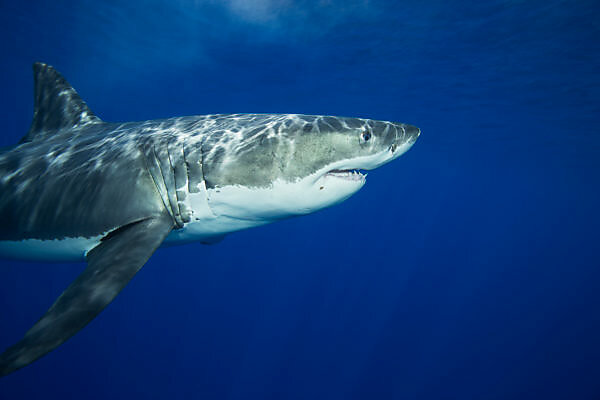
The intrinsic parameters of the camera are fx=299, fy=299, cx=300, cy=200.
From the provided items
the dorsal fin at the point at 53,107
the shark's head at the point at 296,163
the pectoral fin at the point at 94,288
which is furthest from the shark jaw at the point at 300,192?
the dorsal fin at the point at 53,107

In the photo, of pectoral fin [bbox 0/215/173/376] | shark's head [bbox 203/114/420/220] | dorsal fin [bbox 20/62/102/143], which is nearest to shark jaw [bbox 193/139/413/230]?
shark's head [bbox 203/114/420/220]

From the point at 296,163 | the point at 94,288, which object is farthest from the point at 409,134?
the point at 94,288

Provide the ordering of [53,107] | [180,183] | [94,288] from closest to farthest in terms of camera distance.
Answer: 1. [94,288]
2. [180,183]
3. [53,107]

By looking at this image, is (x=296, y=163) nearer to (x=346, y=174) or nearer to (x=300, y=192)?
(x=300, y=192)

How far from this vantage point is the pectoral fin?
5.32 ft

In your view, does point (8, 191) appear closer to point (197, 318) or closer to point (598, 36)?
point (598, 36)

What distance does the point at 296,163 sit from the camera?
8.20ft

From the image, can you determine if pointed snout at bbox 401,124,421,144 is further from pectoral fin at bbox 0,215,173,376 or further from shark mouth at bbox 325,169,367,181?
pectoral fin at bbox 0,215,173,376

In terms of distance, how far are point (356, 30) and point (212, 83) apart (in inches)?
507

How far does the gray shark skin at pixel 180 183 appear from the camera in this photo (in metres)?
2.50

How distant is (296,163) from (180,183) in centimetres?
108

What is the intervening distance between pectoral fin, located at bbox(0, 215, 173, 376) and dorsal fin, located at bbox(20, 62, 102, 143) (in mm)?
2819

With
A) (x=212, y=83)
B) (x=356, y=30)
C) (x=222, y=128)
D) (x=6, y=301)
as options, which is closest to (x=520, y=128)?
(x=356, y=30)

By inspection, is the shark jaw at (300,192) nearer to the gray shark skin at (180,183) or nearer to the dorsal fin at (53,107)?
the gray shark skin at (180,183)
